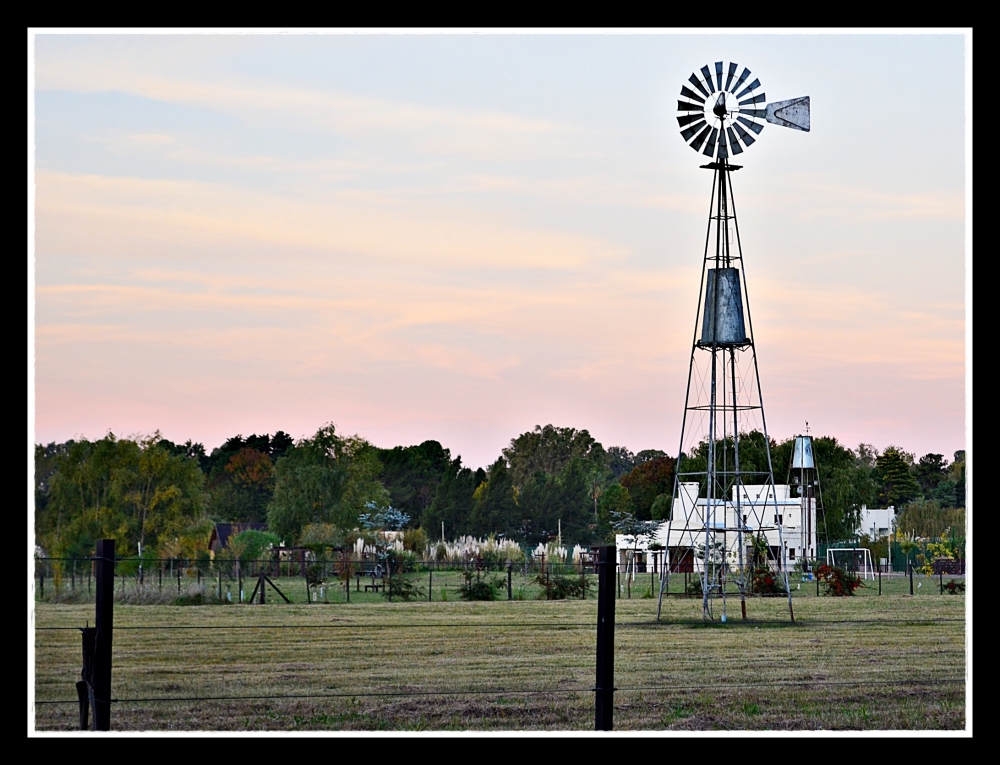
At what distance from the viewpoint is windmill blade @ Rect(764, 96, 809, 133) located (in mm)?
27250

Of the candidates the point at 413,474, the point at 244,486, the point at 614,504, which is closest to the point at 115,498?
the point at 614,504

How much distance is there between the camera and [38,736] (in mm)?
9367

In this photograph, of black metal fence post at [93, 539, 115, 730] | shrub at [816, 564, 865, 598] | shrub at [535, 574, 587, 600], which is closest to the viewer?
black metal fence post at [93, 539, 115, 730]

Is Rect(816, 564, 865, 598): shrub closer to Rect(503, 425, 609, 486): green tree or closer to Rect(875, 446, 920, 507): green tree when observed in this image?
Rect(875, 446, 920, 507): green tree

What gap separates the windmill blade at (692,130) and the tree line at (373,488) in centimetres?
2691

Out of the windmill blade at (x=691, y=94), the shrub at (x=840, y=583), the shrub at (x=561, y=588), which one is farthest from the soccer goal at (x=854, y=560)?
the windmill blade at (x=691, y=94)

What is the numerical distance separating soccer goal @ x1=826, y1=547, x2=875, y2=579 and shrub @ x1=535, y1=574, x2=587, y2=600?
1504 centimetres

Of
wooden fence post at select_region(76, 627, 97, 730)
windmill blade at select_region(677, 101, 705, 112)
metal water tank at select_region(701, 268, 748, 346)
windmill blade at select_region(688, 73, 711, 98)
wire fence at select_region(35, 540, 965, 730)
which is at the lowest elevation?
wire fence at select_region(35, 540, 965, 730)

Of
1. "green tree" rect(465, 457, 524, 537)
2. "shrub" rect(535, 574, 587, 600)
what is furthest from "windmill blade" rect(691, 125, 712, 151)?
"green tree" rect(465, 457, 524, 537)

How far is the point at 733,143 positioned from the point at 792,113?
132cm

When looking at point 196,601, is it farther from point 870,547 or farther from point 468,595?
point 870,547

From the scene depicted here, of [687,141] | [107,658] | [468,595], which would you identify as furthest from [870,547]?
[107,658]

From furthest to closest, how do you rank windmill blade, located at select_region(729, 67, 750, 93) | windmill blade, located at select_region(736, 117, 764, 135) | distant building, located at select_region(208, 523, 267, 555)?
distant building, located at select_region(208, 523, 267, 555) → windmill blade, located at select_region(736, 117, 764, 135) → windmill blade, located at select_region(729, 67, 750, 93)
